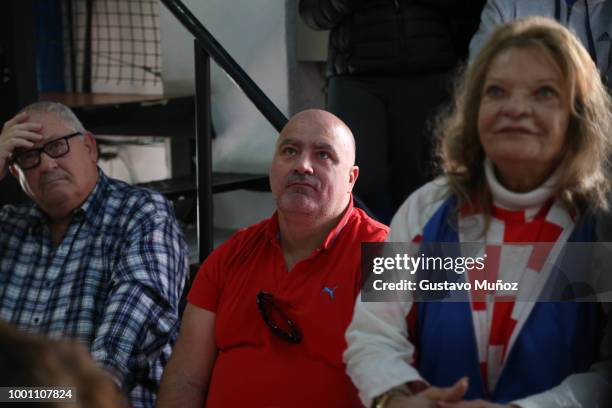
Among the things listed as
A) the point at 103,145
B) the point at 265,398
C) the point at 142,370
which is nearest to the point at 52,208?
the point at 142,370

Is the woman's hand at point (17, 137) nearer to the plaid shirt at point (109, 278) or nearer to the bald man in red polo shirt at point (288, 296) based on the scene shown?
the plaid shirt at point (109, 278)

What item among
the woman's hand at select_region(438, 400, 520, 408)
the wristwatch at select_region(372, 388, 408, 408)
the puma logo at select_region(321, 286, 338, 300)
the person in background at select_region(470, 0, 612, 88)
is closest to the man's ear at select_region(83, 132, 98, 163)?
the puma logo at select_region(321, 286, 338, 300)

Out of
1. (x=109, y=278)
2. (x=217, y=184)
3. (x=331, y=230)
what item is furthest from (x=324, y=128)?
(x=217, y=184)

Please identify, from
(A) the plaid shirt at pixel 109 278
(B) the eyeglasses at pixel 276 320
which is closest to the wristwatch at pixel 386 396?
(B) the eyeglasses at pixel 276 320

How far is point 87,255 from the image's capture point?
2.46 metres

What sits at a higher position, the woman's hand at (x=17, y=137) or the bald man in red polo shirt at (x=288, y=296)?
the woman's hand at (x=17, y=137)

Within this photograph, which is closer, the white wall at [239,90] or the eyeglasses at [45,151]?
the eyeglasses at [45,151]

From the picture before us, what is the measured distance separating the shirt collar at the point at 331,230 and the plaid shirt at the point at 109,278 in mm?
333

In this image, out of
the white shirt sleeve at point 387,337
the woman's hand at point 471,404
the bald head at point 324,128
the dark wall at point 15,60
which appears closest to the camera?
the woman's hand at point 471,404

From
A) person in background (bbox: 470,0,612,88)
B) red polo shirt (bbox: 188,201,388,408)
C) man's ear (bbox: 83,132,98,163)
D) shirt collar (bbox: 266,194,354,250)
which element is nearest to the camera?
red polo shirt (bbox: 188,201,388,408)

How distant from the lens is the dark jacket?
9.36 ft

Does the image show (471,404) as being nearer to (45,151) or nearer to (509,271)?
(509,271)

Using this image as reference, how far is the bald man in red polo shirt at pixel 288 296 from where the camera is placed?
2035 mm

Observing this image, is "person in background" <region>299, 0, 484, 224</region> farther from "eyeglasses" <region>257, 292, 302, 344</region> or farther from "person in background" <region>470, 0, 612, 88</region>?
"eyeglasses" <region>257, 292, 302, 344</region>
